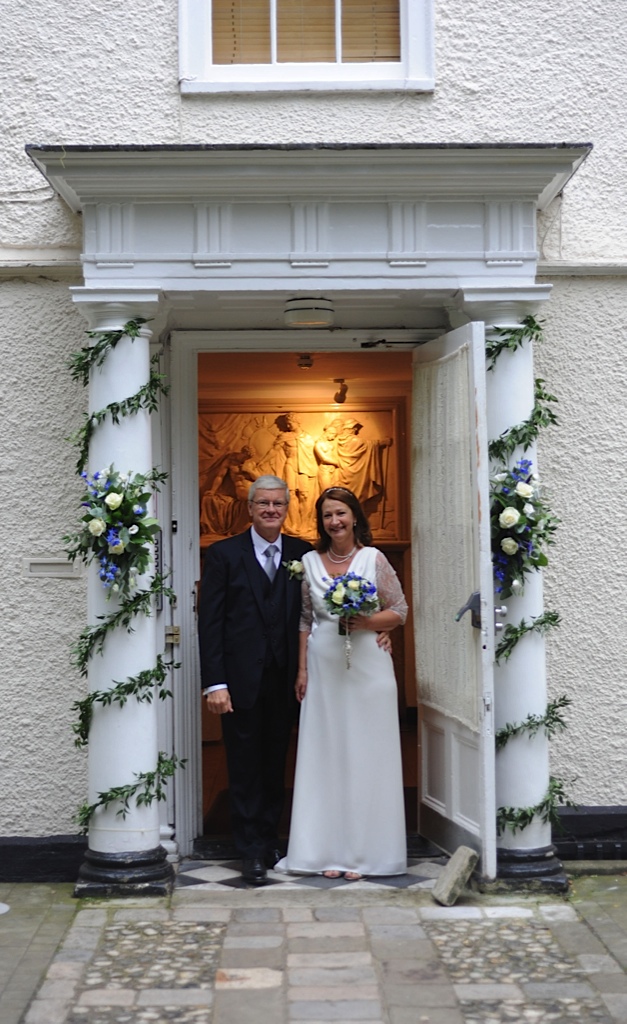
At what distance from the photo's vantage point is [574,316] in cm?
677

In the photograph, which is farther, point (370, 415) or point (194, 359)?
point (370, 415)

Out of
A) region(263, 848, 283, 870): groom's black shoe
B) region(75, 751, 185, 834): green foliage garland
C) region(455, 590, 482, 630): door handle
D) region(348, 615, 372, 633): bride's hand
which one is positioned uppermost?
region(455, 590, 482, 630): door handle

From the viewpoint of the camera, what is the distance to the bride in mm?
6512

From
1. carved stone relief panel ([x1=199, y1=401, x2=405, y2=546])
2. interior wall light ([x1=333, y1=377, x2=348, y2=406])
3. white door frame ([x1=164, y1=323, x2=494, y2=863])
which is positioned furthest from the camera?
carved stone relief panel ([x1=199, y1=401, x2=405, y2=546])

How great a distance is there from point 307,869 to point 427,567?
172 centimetres

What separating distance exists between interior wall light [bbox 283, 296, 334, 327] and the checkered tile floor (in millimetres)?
2861

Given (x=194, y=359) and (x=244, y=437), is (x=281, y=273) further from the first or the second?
(x=244, y=437)

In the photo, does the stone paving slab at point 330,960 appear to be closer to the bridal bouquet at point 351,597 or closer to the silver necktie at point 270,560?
the bridal bouquet at point 351,597

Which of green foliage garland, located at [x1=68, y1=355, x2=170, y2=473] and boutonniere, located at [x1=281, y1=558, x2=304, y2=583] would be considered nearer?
green foliage garland, located at [x1=68, y1=355, x2=170, y2=473]

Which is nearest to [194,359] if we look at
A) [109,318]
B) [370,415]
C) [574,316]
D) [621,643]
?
[109,318]

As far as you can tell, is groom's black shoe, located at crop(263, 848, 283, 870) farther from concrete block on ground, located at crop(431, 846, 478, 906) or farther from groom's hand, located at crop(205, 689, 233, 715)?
concrete block on ground, located at crop(431, 846, 478, 906)

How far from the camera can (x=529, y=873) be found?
20.2ft

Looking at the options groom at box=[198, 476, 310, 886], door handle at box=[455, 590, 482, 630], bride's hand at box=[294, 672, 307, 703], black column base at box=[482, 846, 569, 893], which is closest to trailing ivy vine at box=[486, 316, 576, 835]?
black column base at box=[482, 846, 569, 893]

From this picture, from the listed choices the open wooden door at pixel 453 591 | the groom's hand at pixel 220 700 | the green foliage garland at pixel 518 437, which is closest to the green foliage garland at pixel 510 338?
the open wooden door at pixel 453 591
